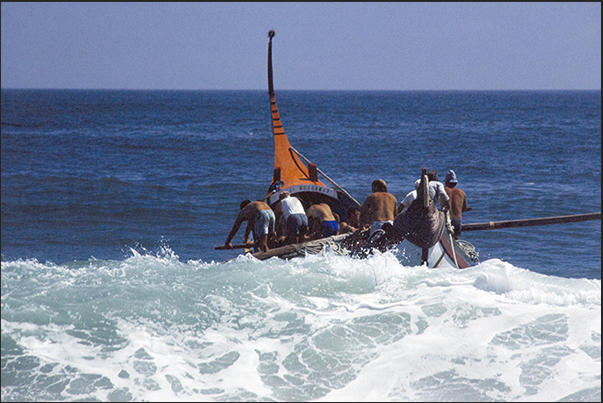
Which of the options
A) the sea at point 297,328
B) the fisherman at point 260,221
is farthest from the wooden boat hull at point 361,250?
the fisherman at point 260,221

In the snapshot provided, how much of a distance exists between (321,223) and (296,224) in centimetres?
64

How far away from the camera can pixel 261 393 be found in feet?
21.0

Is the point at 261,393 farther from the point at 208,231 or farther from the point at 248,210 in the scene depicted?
the point at 208,231

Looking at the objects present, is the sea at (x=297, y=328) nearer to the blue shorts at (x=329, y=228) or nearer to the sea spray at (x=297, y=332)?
the sea spray at (x=297, y=332)

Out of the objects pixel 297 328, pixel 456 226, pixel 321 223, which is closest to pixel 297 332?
pixel 297 328

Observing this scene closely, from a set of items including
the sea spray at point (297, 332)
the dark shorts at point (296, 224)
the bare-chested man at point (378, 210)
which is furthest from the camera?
the dark shorts at point (296, 224)

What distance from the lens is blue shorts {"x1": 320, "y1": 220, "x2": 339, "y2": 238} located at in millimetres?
10500

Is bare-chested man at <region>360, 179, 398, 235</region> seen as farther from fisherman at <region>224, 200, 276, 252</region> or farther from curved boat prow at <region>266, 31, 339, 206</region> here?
curved boat prow at <region>266, 31, 339, 206</region>

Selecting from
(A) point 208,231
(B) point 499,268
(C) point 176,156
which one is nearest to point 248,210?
(B) point 499,268

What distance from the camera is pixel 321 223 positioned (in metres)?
10.6

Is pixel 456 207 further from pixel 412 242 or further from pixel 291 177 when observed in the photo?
pixel 291 177

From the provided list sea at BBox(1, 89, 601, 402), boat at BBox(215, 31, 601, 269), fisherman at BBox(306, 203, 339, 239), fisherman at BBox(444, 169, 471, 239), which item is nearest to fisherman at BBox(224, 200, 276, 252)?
boat at BBox(215, 31, 601, 269)

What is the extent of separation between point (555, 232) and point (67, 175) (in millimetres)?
18260

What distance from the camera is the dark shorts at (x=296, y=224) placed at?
1016 centimetres
